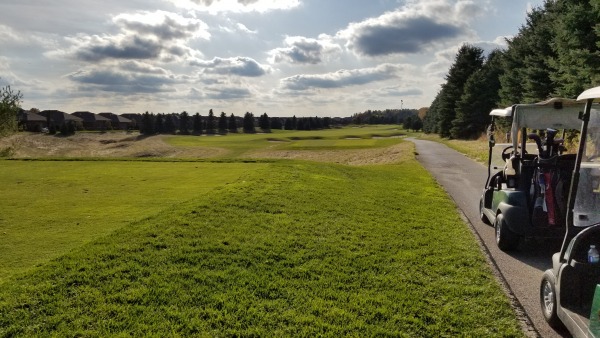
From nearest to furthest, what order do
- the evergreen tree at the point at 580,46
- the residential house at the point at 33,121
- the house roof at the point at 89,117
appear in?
the evergreen tree at the point at 580,46 → the residential house at the point at 33,121 → the house roof at the point at 89,117

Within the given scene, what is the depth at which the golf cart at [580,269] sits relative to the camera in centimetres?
404

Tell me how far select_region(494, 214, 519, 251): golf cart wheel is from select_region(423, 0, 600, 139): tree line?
1418cm

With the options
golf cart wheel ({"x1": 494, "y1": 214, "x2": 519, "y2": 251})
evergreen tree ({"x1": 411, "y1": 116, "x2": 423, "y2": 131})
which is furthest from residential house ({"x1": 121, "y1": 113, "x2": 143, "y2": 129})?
golf cart wheel ({"x1": 494, "y1": 214, "x2": 519, "y2": 251})

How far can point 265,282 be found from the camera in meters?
5.60

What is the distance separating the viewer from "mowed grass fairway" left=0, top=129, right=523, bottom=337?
446 cm

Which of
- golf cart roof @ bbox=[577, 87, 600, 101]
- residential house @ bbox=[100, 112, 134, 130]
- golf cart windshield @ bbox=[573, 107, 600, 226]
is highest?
residential house @ bbox=[100, 112, 134, 130]

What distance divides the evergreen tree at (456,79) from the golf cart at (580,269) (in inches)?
2122

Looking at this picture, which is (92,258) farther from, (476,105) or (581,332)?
(476,105)

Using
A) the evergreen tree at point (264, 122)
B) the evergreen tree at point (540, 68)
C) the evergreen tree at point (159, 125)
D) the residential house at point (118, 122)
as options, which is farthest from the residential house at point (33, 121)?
the evergreen tree at point (540, 68)

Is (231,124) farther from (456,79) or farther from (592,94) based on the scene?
(592,94)

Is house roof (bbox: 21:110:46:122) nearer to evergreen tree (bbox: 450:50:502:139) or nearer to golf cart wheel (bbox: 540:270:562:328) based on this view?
evergreen tree (bbox: 450:50:502:139)

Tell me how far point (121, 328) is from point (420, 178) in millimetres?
15251

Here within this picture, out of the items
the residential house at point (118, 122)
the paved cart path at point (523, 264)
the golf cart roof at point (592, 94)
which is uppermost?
the residential house at point (118, 122)

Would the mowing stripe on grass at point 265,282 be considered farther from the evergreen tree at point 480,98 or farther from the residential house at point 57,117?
the residential house at point 57,117
